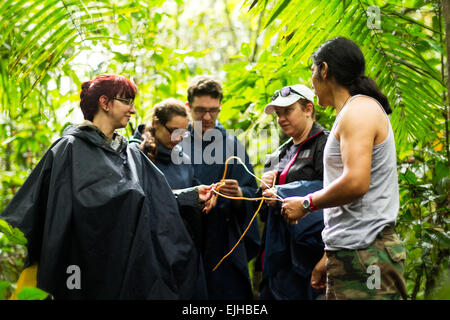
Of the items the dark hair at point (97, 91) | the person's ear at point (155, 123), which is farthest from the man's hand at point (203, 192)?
the dark hair at point (97, 91)

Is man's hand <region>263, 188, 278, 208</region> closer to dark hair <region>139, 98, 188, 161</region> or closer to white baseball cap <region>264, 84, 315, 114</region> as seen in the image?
white baseball cap <region>264, 84, 315, 114</region>

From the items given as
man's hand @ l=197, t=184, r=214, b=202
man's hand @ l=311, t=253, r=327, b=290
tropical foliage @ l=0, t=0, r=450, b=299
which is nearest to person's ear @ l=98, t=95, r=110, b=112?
tropical foliage @ l=0, t=0, r=450, b=299

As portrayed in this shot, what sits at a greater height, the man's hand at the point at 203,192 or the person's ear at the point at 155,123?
the person's ear at the point at 155,123

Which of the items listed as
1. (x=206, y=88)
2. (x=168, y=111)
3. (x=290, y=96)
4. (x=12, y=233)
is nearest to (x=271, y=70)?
(x=206, y=88)

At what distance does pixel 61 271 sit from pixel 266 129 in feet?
A: 9.11

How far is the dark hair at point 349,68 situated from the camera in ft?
7.32

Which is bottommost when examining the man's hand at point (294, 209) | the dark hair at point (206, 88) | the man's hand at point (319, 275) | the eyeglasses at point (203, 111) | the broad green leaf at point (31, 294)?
the man's hand at point (319, 275)

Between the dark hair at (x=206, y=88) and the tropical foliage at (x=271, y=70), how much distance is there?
0.27 meters

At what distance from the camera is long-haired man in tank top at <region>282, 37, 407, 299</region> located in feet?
6.70

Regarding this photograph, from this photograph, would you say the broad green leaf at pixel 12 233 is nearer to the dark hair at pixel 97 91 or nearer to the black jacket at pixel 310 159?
the dark hair at pixel 97 91

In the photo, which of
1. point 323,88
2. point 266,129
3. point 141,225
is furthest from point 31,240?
point 266,129

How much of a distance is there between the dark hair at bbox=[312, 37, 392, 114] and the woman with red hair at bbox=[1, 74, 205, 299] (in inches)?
57.7

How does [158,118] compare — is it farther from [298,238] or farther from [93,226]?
[298,238]

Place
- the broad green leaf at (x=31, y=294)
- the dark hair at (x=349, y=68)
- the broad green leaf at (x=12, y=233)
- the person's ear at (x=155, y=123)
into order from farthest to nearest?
the person's ear at (x=155, y=123) → the dark hair at (x=349, y=68) → the broad green leaf at (x=12, y=233) → the broad green leaf at (x=31, y=294)
